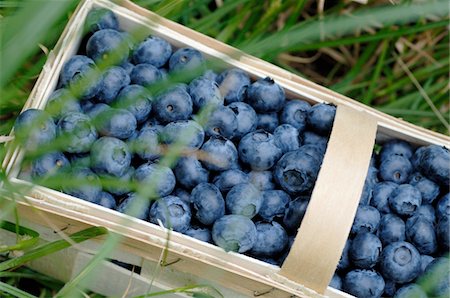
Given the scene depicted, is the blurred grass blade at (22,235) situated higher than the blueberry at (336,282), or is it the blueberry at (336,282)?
the blueberry at (336,282)

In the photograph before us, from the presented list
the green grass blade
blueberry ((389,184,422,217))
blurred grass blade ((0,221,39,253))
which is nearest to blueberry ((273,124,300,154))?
blueberry ((389,184,422,217))

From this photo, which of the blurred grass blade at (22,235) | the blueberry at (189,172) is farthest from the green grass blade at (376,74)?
the blurred grass blade at (22,235)

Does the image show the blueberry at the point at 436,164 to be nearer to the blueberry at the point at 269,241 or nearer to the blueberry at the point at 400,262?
the blueberry at the point at 400,262

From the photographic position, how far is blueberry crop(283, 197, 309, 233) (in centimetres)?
127

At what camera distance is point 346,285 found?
4.28ft

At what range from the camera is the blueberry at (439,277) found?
4.25 feet

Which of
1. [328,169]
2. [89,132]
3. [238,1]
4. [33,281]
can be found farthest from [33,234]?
[238,1]

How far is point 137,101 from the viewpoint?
→ 51.5 inches

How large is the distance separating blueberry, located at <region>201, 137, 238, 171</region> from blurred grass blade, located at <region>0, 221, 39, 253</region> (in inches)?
12.9

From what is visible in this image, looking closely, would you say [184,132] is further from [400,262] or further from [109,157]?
[400,262]

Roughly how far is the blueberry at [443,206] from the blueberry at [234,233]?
0.39 m

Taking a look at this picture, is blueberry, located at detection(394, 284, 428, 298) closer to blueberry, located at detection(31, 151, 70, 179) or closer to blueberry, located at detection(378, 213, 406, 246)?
blueberry, located at detection(378, 213, 406, 246)

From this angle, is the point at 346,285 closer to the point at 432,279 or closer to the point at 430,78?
the point at 432,279

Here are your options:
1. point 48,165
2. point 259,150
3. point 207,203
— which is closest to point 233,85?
point 259,150
